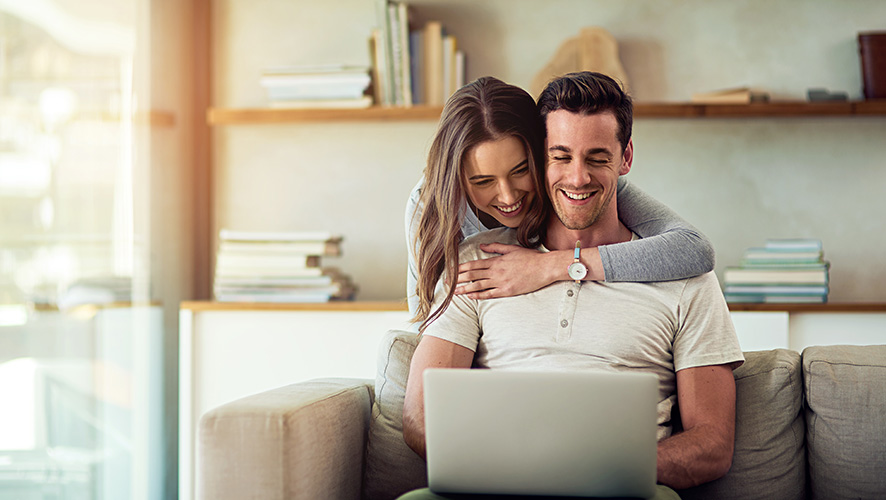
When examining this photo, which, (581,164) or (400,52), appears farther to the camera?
(400,52)

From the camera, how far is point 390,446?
1.59 metres

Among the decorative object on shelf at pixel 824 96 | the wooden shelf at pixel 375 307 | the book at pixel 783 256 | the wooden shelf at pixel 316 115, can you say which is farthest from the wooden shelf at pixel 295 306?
the decorative object on shelf at pixel 824 96

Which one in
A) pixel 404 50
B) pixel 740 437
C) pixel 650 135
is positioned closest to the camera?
pixel 740 437

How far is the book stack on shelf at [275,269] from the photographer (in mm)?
2672

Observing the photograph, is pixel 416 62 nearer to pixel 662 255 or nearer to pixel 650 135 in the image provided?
pixel 650 135

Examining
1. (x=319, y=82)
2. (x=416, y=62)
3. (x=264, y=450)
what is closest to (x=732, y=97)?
(x=416, y=62)

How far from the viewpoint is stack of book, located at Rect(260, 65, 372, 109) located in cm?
278

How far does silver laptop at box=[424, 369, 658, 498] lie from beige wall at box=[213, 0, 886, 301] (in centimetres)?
192

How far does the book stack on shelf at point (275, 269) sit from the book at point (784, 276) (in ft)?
4.35

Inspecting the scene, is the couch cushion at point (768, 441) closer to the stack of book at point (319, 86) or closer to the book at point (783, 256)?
the book at point (783, 256)

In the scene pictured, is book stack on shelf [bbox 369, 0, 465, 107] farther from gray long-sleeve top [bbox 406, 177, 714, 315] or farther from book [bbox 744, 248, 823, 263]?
gray long-sleeve top [bbox 406, 177, 714, 315]

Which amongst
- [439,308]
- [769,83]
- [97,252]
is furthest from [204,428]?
[769,83]

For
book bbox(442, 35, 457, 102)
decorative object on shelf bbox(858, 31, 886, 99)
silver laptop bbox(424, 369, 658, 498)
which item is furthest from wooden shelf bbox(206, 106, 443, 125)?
silver laptop bbox(424, 369, 658, 498)

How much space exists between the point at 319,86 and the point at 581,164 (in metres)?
1.42
